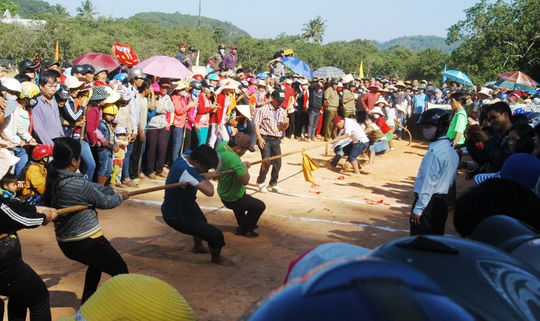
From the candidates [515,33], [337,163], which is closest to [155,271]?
[337,163]

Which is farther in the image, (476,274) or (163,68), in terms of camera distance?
(163,68)

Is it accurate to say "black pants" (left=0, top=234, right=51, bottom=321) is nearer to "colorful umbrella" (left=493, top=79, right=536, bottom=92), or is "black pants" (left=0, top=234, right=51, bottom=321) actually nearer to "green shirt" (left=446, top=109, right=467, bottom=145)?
"green shirt" (left=446, top=109, right=467, bottom=145)

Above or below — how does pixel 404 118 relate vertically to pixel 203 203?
above

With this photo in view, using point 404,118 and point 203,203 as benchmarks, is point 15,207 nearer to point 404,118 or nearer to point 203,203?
point 203,203

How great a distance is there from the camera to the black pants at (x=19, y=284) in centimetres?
376

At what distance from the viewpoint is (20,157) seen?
7734 mm

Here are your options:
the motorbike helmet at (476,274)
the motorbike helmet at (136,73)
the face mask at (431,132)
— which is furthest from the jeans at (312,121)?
the motorbike helmet at (476,274)

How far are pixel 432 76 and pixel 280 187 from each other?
42.2 m

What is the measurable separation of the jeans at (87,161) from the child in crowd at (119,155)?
2.83 feet

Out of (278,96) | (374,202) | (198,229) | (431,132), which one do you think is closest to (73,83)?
(278,96)

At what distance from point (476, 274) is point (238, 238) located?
681 cm

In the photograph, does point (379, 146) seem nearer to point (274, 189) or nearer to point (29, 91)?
point (274, 189)

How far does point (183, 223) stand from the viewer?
631 centimetres

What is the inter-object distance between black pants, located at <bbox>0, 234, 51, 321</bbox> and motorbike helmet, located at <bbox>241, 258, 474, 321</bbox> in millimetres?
3315
